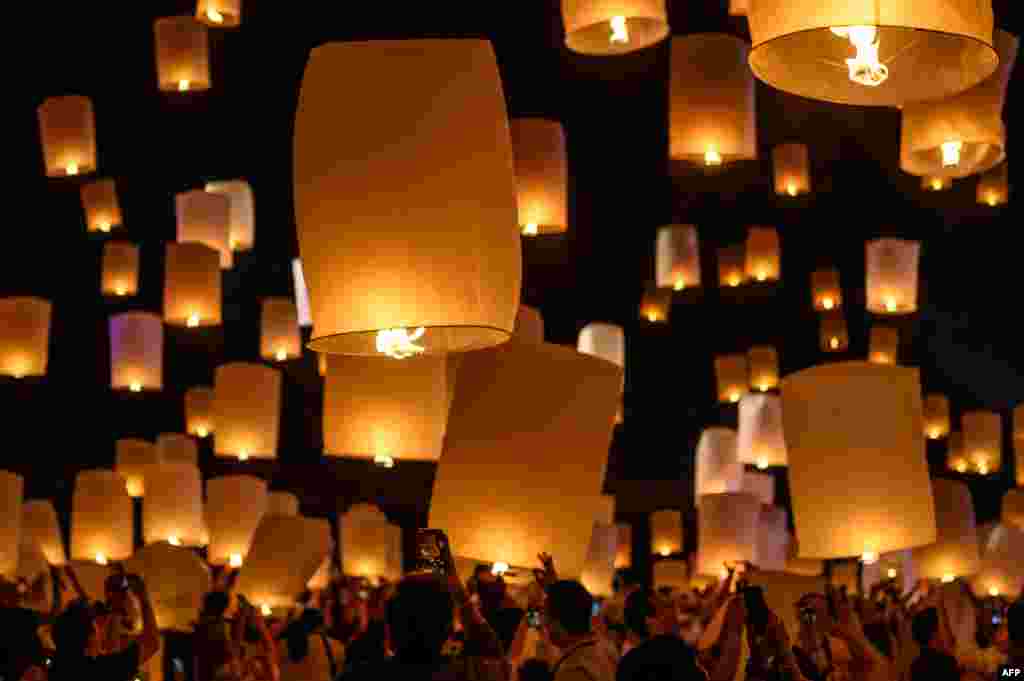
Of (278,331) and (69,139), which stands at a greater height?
(69,139)

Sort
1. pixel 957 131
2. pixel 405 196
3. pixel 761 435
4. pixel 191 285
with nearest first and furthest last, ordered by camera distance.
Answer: pixel 405 196 → pixel 957 131 → pixel 191 285 → pixel 761 435

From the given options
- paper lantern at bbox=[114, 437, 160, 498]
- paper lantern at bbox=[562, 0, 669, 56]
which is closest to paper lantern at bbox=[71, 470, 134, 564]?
paper lantern at bbox=[114, 437, 160, 498]

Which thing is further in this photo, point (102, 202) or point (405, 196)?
point (102, 202)

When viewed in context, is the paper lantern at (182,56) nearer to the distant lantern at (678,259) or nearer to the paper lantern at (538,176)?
the paper lantern at (538,176)

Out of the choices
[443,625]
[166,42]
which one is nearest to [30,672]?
[443,625]

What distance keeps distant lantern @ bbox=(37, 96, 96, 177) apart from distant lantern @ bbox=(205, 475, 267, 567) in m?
2.27

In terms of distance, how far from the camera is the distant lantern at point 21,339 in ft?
34.9

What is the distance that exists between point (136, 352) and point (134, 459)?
290cm

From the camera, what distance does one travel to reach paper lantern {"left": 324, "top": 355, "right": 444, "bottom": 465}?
256 inches

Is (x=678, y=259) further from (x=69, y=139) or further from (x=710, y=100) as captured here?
(x=710, y=100)

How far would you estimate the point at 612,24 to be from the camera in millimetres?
6031

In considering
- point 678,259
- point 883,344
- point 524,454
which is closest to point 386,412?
point 524,454

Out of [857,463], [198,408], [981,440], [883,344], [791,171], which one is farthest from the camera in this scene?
[981,440]

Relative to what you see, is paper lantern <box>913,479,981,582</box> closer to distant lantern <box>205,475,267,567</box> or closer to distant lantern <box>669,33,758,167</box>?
distant lantern <box>669,33,758,167</box>
